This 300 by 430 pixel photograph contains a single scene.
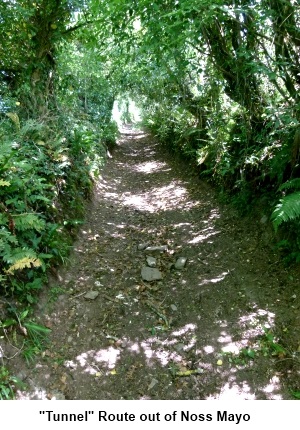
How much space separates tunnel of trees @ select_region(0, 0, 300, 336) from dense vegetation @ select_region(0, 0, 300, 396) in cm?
2

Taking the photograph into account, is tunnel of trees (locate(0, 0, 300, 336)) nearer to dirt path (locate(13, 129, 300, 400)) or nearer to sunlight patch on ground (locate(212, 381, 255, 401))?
dirt path (locate(13, 129, 300, 400))

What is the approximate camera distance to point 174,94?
9.26 meters

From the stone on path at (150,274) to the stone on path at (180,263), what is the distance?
34 centimetres

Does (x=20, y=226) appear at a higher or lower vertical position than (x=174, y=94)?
lower

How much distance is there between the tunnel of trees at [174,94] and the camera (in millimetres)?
3867

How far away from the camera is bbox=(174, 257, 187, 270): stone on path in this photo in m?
4.92

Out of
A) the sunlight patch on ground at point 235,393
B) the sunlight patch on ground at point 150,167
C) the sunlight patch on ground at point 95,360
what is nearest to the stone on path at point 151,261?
the sunlight patch on ground at point 95,360

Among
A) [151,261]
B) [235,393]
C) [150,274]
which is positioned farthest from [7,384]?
[151,261]

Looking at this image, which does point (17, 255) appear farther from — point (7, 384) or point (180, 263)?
A: point (180, 263)

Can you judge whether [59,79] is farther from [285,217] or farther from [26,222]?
[285,217]

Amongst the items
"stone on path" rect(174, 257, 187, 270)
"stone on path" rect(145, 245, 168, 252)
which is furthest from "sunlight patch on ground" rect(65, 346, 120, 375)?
"stone on path" rect(145, 245, 168, 252)

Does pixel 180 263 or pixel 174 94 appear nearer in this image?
pixel 180 263

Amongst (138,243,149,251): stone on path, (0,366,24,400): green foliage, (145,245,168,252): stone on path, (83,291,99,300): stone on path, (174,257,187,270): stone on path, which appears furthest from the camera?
(138,243,149,251): stone on path

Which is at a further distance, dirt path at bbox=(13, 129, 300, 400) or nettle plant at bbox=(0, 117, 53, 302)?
nettle plant at bbox=(0, 117, 53, 302)
